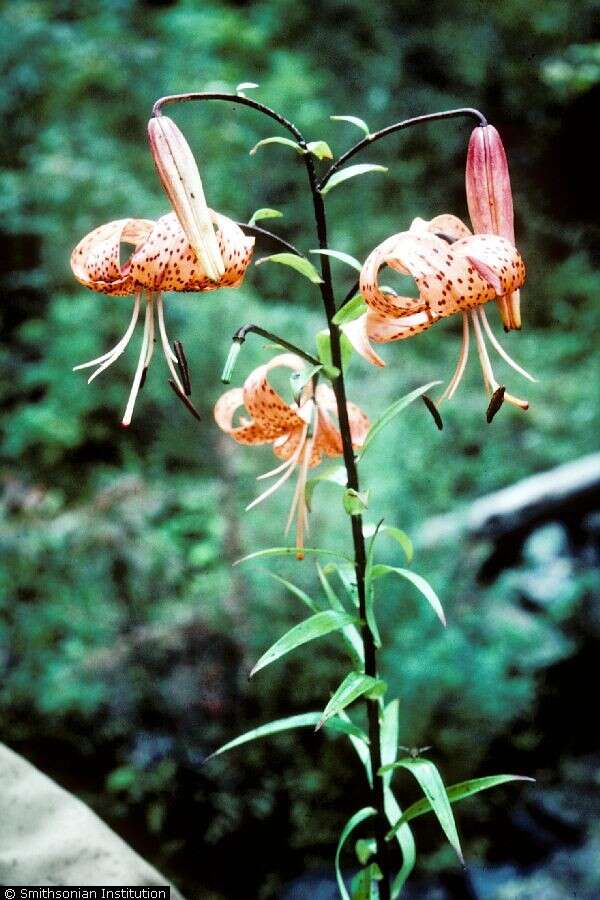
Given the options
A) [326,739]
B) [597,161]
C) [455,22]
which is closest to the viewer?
[326,739]

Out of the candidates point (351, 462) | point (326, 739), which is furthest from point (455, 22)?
point (351, 462)

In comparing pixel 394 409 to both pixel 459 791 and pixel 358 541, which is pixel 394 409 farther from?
pixel 459 791

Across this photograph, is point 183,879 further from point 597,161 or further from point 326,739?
point 597,161

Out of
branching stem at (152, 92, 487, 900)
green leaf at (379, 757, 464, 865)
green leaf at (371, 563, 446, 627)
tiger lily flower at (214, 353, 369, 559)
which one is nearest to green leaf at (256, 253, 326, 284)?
branching stem at (152, 92, 487, 900)

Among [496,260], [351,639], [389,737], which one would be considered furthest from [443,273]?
[389,737]

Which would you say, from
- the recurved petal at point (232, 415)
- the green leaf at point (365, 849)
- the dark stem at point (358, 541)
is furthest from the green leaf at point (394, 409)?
the green leaf at point (365, 849)

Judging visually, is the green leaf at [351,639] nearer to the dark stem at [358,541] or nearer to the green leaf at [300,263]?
the dark stem at [358,541]
